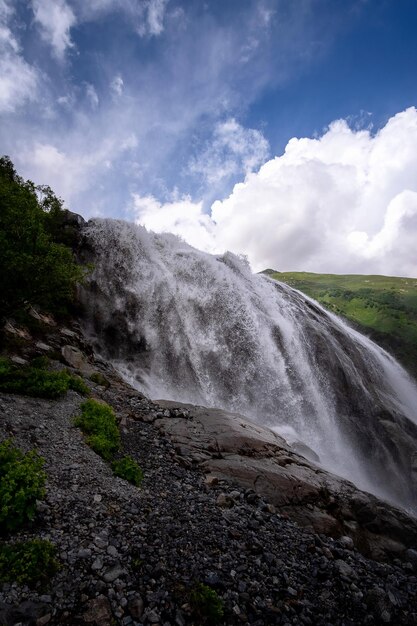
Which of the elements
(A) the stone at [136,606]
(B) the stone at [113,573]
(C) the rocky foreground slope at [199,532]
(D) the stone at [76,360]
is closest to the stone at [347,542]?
(C) the rocky foreground slope at [199,532]

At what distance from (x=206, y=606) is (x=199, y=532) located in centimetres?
226

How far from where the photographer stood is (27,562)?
6.31 metres

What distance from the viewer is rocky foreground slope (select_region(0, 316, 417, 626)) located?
645cm

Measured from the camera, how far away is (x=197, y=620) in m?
6.29

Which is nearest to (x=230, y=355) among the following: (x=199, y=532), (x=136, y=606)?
(x=199, y=532)

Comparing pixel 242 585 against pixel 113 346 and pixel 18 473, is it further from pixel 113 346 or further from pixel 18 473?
pixel 113 346

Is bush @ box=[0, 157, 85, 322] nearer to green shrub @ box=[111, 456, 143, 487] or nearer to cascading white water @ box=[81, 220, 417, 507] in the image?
green shrub @ box=[111, 456, 143, 487]

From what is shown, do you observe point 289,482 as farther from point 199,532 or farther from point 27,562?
point 27,562

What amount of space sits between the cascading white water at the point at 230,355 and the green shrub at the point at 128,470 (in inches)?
465

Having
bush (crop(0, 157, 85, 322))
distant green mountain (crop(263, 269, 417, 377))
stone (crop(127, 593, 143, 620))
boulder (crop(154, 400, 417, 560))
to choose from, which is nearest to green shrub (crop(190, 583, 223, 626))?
stone (crop(127, 593, 143, 620))

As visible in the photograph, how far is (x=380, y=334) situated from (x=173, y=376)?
4958 cm

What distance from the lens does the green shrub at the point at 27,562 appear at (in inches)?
239

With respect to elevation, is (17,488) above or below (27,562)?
above

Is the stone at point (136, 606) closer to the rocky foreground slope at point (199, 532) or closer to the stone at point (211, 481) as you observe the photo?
the rocky foreground slope at point (199, 532)
